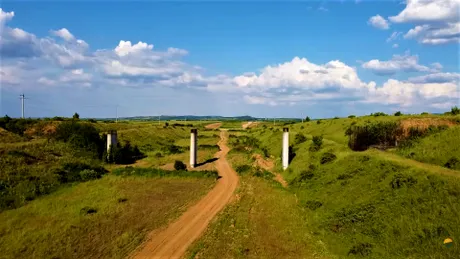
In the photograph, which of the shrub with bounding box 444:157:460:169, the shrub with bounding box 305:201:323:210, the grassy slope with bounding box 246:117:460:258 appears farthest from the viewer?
the shrub with bounding box 305:201:323:210

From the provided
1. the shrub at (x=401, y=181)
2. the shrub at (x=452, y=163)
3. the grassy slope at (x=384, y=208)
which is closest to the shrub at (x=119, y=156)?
the grassy slope at (x=384, y=208)

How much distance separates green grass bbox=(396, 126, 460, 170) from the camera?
25.8 meters

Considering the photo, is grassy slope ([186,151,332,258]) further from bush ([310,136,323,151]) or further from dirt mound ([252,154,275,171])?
dirt mound ([252,154,275,171])

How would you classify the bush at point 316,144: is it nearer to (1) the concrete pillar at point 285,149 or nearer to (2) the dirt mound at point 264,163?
(1) the concrete pillar at point 285,149

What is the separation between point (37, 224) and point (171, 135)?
75.1 metres

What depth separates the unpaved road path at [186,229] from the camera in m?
17.7

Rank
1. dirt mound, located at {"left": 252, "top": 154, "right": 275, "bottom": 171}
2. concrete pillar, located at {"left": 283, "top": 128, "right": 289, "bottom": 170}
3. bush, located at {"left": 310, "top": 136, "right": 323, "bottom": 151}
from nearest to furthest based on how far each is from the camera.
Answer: bush, located at {"left": 310, "top": 136, "right": 323, "bottom": 151}, concrete pillar, located at {"left": 283, "top": 128, "right": 289, "bottom": 170}, dirt mound, located at {"left": 252, "top": 154, "right": 275, "bottom": 171}

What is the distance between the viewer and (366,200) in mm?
21609

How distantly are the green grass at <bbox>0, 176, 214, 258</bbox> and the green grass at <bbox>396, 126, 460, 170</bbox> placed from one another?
1941 centimetres

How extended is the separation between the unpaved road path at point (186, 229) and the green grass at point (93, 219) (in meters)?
0.85

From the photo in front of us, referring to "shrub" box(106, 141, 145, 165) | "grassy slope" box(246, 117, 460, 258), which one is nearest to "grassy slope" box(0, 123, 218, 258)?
"shrub" box(106, 141, 145, 165)

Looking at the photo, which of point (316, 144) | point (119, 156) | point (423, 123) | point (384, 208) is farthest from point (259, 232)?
point (119, 156)

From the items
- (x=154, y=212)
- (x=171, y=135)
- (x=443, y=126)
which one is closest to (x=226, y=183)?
(x=154, y=212)

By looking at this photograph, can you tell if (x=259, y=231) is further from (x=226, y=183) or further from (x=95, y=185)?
(x=95, y=185)
